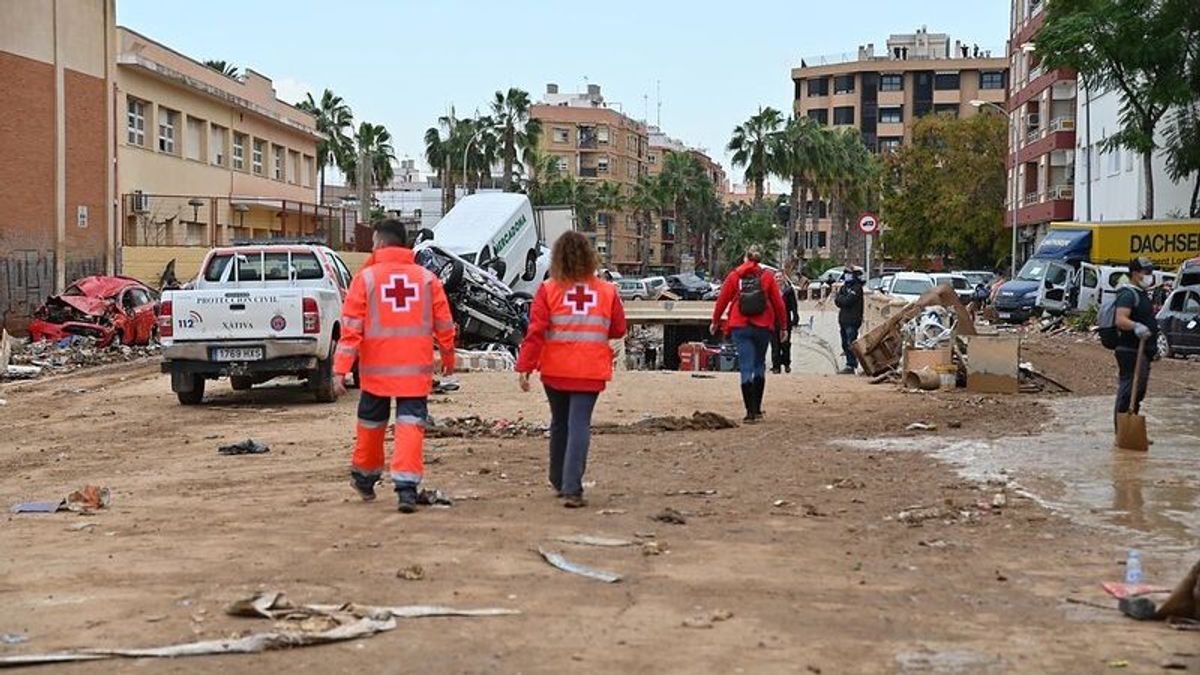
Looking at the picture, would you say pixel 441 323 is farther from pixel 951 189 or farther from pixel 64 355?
pixel 951 189

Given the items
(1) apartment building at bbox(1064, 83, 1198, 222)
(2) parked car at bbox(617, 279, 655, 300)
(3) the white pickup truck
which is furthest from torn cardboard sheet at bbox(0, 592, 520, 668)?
(2) parked car at bbox(617, 279, 655, 300)

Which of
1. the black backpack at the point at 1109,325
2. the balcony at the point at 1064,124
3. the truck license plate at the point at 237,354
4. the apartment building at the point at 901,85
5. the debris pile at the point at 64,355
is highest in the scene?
the apartment building at the point at 901,85

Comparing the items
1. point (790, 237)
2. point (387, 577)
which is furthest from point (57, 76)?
point (790, 237)

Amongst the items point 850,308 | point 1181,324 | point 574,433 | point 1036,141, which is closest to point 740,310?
point 574,433

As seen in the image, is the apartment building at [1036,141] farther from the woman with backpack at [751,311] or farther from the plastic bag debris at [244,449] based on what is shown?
the plastic bag debris at [244,449]

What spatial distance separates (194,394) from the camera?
57.7 feet

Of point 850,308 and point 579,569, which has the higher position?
point 850,308

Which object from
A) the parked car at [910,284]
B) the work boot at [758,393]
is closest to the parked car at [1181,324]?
the parked car at [910,284]

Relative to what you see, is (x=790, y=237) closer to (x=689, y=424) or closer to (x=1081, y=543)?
(x=689, y=424)

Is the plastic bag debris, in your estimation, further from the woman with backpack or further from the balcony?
the balcony

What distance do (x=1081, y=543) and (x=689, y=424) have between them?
6575 millimetres

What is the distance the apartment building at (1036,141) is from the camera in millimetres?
62625

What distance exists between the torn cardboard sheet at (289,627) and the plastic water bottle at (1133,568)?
293 centimetres

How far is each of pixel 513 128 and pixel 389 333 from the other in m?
80.0
